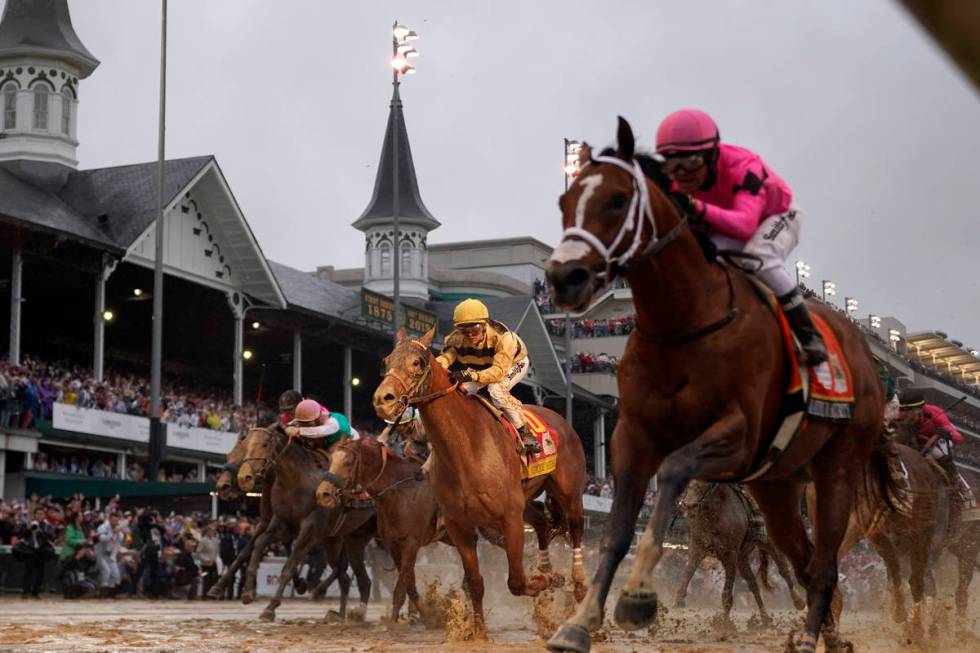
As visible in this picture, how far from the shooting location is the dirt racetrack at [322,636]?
974cm

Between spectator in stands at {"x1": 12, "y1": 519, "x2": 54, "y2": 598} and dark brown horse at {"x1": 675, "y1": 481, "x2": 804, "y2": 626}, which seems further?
spectator in stands at {"x1": 12, "y1": 519, "x2": 54, "y2": 598}

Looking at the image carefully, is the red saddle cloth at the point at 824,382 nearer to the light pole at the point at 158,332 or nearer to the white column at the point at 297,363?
the light pole at the point at 158,332

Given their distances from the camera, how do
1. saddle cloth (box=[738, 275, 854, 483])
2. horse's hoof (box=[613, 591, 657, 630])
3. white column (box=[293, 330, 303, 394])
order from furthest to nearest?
1. white column (box=[293, 330, 303, 394])
2. saddle cloth (box=[738, 275, 854, 483])
3. horse's hoof (box=[613, 591, 657, 630])

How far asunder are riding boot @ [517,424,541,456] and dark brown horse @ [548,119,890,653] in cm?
530

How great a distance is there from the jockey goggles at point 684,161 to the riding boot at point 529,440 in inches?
216

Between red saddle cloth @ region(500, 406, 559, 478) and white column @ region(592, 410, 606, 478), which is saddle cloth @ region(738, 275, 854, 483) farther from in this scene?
white column @ region(592, 410, 606, 478)

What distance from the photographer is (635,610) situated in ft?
16.3

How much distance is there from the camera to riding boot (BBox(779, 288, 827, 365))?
6.20m

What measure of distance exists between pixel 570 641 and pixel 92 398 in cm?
2856

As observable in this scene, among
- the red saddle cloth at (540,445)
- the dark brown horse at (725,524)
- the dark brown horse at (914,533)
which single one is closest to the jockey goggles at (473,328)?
the red saddle cloth at (540,445)

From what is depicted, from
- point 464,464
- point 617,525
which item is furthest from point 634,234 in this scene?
point 464,464

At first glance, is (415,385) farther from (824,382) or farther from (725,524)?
(725,524)

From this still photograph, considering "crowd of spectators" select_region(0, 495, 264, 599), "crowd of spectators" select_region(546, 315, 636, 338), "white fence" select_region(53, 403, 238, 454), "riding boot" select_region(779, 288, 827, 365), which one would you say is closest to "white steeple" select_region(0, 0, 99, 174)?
"white fence" select_region(53, 403, 238, 454)

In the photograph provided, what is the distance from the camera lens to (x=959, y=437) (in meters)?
13.3
